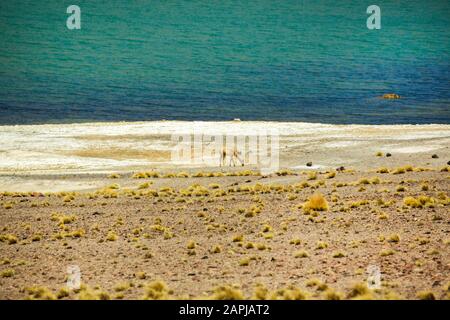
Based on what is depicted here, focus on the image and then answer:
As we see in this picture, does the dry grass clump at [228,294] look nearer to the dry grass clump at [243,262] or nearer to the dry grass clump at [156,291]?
the dry grass clump at [156,291]

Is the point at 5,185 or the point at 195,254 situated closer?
the point at 195,254

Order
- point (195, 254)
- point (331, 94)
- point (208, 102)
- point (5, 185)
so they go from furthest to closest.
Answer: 1. point (331, 94)
2. point (208, 102)
3. point (5, 185)
4. point (195, 254)

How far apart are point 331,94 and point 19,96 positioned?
1797 inches

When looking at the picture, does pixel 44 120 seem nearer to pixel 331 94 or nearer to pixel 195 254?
pixel 331 94

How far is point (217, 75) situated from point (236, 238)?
111097 mm

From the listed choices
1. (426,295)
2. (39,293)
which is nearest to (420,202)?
(426,295)

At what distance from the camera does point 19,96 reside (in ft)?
348

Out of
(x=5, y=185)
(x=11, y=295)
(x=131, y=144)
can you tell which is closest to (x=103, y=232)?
(x=11, y=295)

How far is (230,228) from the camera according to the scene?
955 inches

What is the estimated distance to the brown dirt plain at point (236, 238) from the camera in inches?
656

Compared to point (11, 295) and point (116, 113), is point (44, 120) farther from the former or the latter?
point (11, 295)

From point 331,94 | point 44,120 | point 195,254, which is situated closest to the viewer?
point 195,254
